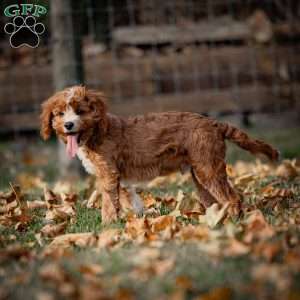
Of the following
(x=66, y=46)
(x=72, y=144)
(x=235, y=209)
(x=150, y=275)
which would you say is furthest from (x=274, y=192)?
(x=66, y=46)

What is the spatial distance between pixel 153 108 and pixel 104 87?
811 mm

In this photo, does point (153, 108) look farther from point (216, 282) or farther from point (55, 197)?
point (216, 282)

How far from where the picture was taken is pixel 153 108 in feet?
36.1

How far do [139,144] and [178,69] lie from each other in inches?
225

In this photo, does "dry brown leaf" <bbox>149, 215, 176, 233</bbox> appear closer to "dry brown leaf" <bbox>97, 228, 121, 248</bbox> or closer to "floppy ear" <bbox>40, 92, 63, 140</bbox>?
"dry brown leaf" <bbox>97, 228, 121, 248</bbox>

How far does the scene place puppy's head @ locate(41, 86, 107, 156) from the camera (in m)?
5.61

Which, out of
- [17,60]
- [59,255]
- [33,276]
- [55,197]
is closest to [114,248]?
[59,255]

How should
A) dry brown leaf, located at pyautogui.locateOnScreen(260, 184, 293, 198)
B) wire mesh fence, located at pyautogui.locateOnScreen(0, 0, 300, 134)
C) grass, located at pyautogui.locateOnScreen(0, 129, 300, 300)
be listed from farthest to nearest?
wire mesh fence, located at pyautogui.locateOnScreen(0, 0, 300, 134)
dry brown leaf, located at pyautogui.locateOnScreen(260, 184, 293, 198)
grass, located at pyautogui.locateOnScreen(0, 129, 300, 300)

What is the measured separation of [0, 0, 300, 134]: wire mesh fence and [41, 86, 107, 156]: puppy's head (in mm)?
5177

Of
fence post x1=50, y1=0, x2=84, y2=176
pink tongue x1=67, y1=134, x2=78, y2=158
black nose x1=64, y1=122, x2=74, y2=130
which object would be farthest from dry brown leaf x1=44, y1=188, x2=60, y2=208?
fence post x1=50, y1=0, x2=84, y2=176

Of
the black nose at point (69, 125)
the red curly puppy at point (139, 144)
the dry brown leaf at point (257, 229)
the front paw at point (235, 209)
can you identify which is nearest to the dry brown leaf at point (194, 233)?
the dry brown leaf at point (257, 229)

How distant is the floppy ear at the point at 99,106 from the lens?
18.7 ft

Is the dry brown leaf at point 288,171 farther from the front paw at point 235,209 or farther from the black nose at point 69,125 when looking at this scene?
the black nose at point 69,125

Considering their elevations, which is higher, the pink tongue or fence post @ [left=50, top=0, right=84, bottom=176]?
fence post @ [left=50, top=0, right=84, bottom=176]
